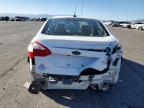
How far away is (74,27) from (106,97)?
1.76 meters

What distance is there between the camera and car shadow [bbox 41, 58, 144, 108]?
210 inches

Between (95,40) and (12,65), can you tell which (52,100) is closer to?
(95,40)

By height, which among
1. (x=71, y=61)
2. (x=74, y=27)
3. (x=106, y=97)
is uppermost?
(x=74, y=27)

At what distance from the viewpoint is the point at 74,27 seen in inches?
247

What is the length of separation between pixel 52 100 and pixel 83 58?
46.1 inches

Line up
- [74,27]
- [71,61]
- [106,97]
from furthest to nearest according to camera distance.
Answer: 1. [74,27]
2. [106,97]
3. [71,61]

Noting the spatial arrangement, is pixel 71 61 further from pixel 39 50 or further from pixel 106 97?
pixel 106 97

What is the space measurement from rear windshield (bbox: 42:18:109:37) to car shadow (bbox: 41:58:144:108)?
1.31 meters

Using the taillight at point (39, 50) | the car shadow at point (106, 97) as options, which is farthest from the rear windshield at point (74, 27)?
the car shadow at point (106, 97)

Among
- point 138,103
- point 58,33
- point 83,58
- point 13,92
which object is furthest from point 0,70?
point 138,103

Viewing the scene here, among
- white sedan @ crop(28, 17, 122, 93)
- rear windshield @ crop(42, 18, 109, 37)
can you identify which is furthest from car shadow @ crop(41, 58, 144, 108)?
rear windshield @ crop(42, 18, 109, 37)

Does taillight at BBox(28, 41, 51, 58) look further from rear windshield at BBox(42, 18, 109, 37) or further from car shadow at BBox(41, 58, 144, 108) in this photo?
car shadow at BBox(41, 58, 144, 108)

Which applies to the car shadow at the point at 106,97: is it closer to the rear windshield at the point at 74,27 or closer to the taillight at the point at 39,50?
the taillight at the point at 39,50

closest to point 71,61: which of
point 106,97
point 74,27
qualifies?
point 106,97
